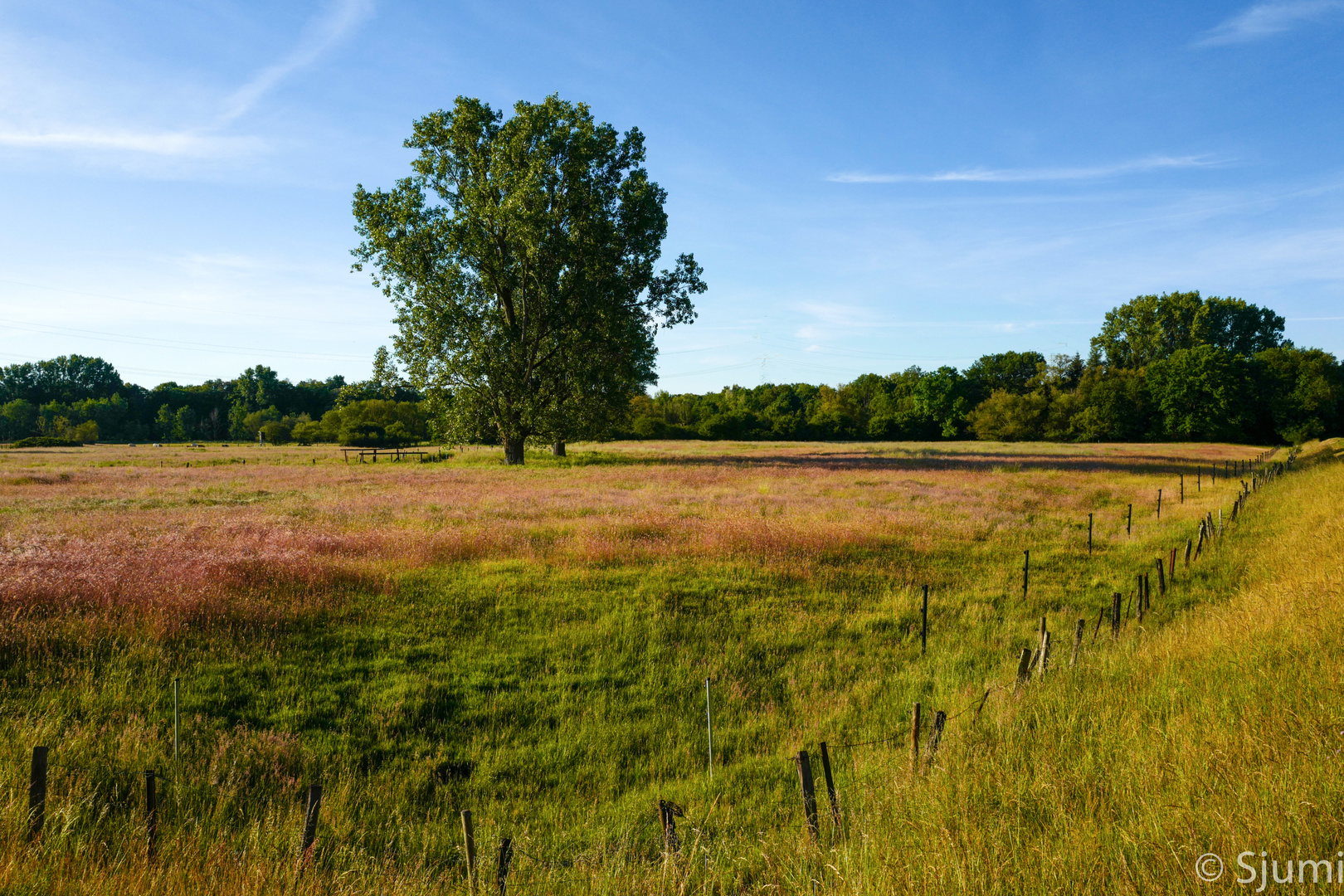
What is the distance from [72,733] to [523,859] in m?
4.84

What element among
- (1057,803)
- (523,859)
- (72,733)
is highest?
(1057,803)

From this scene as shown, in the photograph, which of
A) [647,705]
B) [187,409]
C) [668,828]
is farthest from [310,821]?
[187,409]

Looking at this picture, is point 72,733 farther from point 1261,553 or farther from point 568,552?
point 1261,553

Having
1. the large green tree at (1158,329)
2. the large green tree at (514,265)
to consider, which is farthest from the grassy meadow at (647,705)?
the large green tree at (1158,329)

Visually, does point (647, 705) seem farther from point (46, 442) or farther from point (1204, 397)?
point (46, 442)

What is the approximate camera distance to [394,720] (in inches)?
303

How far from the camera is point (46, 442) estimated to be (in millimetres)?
92875

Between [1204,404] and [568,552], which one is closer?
[568,552]

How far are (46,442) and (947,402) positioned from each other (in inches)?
5429

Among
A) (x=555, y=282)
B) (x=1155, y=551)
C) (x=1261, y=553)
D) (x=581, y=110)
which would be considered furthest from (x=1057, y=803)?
(x=581, y=110)

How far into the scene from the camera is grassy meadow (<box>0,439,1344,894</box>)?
4.33m

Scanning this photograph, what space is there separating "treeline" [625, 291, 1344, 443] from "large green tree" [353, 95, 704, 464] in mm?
64954

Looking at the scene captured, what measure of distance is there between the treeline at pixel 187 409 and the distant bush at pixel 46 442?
5.70ft

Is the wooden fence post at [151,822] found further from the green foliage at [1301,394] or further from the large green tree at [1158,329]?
the large green tree at [1158,329]
